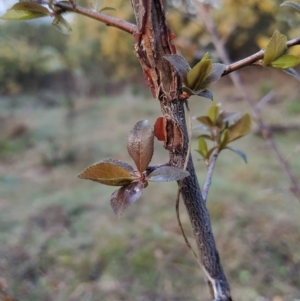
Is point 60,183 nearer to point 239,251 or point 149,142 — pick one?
point 239,251

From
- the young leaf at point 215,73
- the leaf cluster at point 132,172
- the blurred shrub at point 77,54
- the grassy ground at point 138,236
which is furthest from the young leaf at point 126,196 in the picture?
the blurred shrub at point 77,54

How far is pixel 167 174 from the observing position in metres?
0.25

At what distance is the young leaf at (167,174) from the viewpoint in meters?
0.25

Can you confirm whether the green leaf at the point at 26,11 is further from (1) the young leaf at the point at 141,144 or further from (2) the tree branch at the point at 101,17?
(1) the young leaf at the point at 141,144

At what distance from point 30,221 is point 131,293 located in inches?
37.3

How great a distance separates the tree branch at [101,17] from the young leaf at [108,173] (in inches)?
4.6

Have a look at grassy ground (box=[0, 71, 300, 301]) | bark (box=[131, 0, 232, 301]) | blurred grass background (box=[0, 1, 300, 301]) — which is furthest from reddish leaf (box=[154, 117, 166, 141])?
grassy ground (box=[0, 71, 300, 301])

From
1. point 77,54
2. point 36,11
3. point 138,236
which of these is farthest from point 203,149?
point 77,54

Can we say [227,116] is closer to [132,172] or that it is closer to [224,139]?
[224,139]

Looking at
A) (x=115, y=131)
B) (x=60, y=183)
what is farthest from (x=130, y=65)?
(x=60, y=183)

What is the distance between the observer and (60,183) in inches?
110

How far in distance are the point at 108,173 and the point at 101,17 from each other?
15 centimetres

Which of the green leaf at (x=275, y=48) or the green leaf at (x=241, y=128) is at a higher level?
the green leaf at (x=275, y=48)

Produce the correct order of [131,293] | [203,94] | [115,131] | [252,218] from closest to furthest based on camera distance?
[203,94]
[131,293]
[252,218]
[115,131]
